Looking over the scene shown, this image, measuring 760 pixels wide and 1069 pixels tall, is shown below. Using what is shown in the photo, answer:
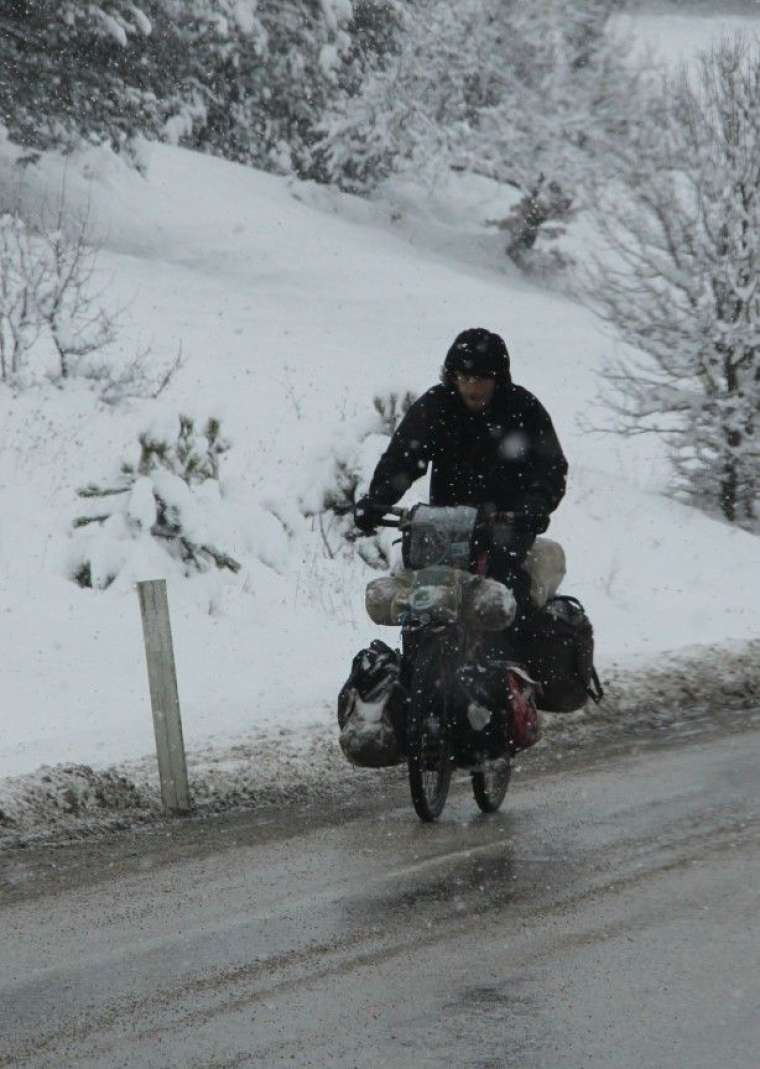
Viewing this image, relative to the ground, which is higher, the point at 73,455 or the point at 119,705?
the point at 73,455

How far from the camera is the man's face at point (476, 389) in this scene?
25.8 feet

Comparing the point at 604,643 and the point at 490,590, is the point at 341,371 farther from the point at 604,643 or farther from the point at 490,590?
the point at 490,590

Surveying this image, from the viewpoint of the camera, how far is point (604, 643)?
1491 cm

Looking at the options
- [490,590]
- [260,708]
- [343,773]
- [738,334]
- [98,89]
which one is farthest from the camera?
[98,89]

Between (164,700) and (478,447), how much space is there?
82.3 inches

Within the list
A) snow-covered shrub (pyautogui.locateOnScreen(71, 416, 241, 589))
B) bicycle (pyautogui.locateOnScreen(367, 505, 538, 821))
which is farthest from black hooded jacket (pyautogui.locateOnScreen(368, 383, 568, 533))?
snow-covered shrub (pyautogui.locateOnScreen(71, 416, 241, 589))

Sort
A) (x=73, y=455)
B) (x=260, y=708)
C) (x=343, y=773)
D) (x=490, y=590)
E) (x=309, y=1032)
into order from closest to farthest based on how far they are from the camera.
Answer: (x=309, y=1032) < (x=490, y=590) < (x=343, y=773) < (x=260, y=708) < (x=73, y=455)

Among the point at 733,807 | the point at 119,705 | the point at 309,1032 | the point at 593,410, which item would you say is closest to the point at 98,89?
the point at 593,410

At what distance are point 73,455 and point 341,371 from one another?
363 inches

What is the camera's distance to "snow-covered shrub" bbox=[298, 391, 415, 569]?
53.4 feet

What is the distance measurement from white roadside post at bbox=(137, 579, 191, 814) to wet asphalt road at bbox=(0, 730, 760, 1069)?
0.47m

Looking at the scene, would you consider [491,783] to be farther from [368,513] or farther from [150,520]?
[150,520]

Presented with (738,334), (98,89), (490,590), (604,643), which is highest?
(98,89)

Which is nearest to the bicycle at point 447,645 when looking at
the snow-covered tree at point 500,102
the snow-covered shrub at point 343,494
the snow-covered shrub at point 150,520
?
the snow-covered shrub at point 150,520
